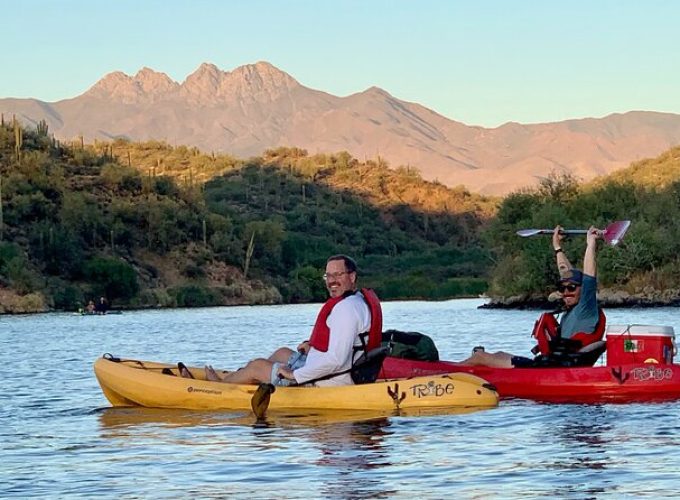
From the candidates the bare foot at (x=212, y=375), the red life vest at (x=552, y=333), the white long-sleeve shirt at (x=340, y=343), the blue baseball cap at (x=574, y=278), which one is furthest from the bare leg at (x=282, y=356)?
the blue baseball cap at (x=574, y=278)

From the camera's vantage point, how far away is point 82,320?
53.4 m

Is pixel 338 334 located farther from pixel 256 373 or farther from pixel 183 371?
pixel 183 371

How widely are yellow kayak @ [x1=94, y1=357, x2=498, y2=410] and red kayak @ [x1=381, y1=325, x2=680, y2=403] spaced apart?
3.87ft

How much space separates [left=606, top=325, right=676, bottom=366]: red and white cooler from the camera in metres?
16.1

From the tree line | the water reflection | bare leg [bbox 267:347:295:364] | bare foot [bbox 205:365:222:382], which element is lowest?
the water reflection

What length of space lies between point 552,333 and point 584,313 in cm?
52

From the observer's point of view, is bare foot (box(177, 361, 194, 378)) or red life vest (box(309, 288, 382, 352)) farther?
bare foot (box(177, 361, 194, 378))

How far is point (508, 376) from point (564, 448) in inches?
156

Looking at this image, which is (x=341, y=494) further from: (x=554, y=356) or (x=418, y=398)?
(x=554, y=356)

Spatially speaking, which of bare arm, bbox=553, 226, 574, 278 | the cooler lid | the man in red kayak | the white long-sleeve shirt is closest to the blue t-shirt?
the man in red kayak

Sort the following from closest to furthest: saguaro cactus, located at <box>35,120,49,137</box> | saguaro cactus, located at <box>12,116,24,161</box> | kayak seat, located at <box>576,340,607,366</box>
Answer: kayak seat, located at <box>576,340,607,366</box>, saguaro cactus, located at <box>12,116,24,161</box>, saguaro cactus, located at <box>35,120,49,137</box>

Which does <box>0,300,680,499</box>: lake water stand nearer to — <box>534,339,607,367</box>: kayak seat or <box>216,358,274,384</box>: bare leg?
<box>216,358,274,384</box>: bare leg

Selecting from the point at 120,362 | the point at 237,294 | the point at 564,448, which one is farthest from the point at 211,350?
the point at 237,294

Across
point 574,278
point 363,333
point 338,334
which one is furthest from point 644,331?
point 338,334
